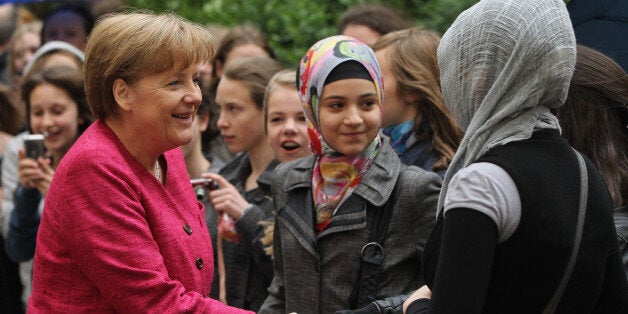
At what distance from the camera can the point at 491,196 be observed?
2.36 m

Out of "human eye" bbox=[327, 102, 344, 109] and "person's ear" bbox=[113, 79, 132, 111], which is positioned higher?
"person's ear" bbox=[113, 79, 132, 111]

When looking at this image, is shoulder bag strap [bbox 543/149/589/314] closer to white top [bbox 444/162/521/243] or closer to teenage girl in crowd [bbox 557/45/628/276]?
white top [bbox 444/162/521/243]

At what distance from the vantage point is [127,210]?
2.86 m

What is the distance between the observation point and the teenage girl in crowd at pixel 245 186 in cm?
452

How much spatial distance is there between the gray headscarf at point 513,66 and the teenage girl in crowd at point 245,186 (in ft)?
6.55

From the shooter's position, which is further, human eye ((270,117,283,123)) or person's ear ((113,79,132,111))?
human eye ((270,117,283,123))

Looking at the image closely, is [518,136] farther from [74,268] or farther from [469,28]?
[74,268]

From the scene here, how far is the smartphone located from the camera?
5125 millimetres

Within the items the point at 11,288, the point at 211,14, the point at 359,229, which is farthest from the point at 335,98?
the point at 211,14

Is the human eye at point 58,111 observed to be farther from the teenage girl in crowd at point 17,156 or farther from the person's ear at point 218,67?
the person's ear at point 218,67

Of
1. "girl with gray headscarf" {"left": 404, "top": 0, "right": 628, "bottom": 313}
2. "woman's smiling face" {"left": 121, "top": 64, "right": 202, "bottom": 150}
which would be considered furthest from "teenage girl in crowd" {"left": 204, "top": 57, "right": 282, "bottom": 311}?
"girl with gray headscarf" {"left": 404, "top": 0, "right": 628, "bottom": 313}

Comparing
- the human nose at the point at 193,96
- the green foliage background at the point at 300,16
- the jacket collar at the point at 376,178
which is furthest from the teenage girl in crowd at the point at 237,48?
the human nose at the point at 193,96

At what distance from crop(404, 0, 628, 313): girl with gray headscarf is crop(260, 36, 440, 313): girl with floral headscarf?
0.76 meters

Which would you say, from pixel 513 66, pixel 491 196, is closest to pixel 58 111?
pixel 513 66
